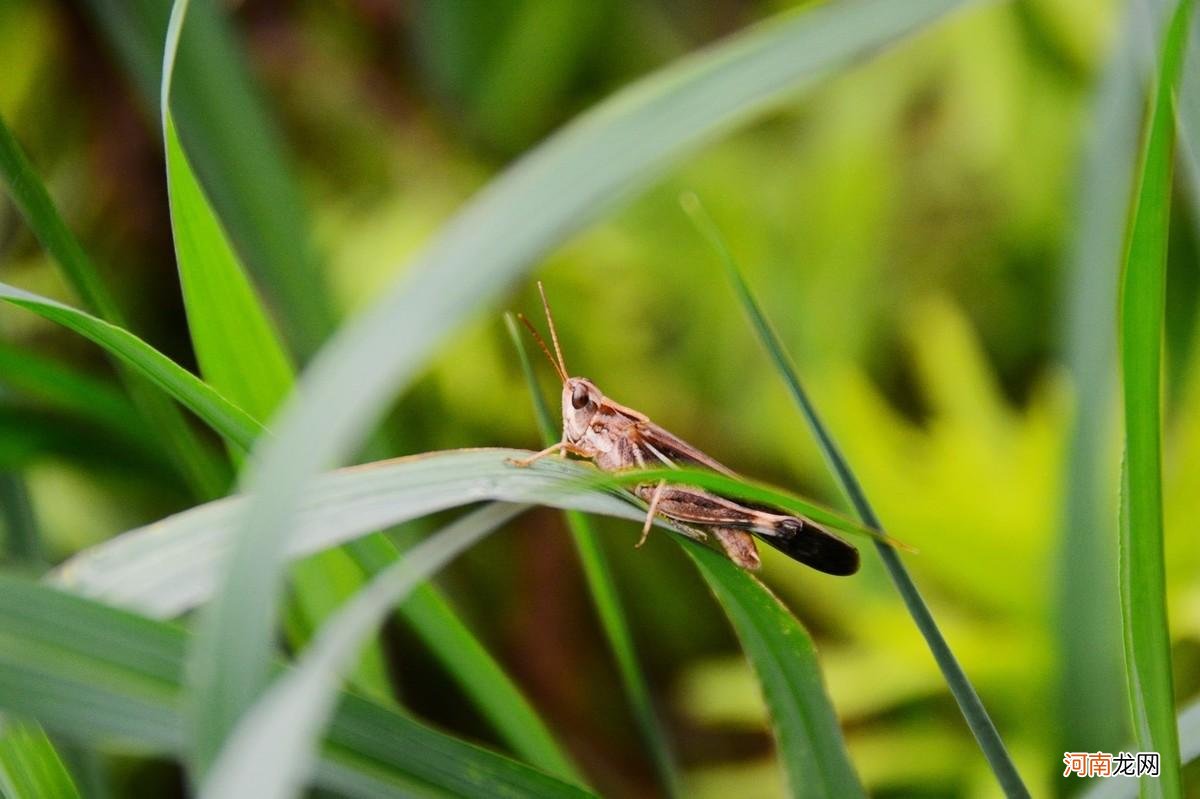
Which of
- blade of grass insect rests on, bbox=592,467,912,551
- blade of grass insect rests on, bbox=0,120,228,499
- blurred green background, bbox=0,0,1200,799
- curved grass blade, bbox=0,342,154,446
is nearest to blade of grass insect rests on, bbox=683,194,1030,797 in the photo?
blade of grass insect rests on, bbox=592,467,912,551

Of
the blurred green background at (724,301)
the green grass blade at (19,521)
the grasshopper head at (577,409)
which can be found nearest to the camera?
the green grass blade at (19,521)

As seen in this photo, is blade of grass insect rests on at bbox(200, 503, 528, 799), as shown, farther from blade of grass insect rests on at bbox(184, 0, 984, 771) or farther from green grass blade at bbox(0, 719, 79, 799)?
green grass blade at bbox(0, 719, 79, 799)

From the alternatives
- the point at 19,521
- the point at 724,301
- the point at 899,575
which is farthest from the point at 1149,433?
the point at 724,301

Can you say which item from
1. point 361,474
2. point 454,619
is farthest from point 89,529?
point 361,474

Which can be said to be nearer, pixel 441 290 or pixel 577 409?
pixel 441 290

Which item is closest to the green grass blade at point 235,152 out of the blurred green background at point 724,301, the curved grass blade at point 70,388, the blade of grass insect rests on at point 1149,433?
the curved grass blade at point 70,388

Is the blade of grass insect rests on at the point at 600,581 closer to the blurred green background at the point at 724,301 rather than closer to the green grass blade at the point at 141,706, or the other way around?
the green grass blade at the point at 141,706

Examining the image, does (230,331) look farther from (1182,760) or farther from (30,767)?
(1182,760)
